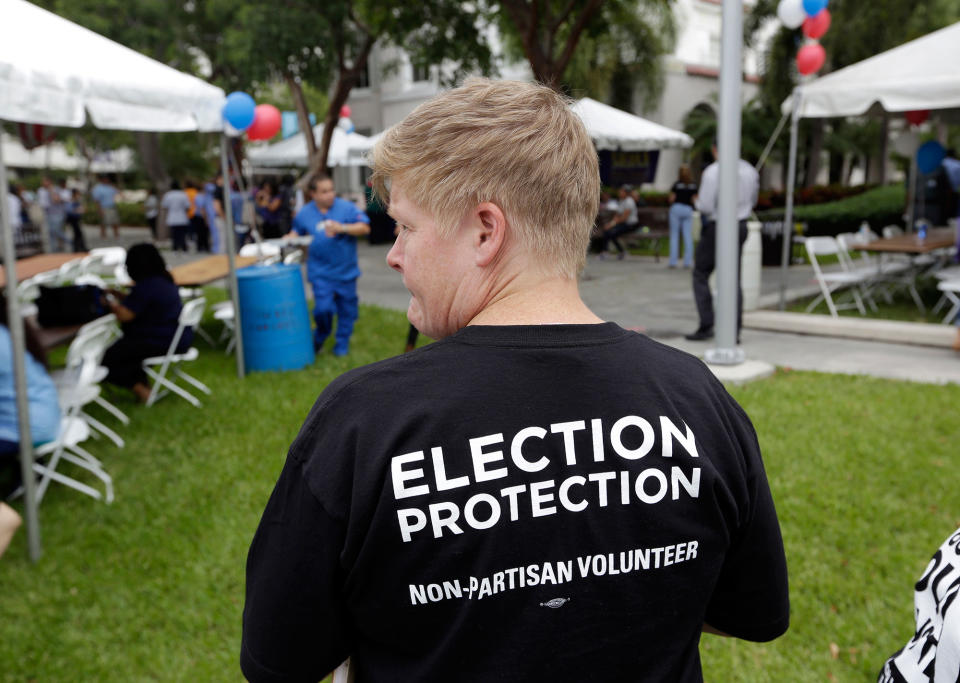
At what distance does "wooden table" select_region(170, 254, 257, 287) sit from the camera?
28.7 ft

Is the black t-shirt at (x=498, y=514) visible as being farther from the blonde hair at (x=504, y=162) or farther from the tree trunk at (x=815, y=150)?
the tree trunk at (x=815, y=150)

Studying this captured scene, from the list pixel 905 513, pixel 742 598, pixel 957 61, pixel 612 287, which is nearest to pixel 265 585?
pixel 742 598

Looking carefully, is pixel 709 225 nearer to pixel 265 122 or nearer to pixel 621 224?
pixel 265 122

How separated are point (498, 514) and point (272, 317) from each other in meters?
6.68

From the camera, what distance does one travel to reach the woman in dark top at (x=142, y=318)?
254 inches

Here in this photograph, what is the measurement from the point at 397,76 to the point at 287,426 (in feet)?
85.1

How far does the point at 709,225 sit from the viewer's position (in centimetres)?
796

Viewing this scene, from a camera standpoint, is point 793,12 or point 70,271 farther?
point 70,271

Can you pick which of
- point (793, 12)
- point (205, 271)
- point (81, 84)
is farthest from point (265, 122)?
point (793, 12)

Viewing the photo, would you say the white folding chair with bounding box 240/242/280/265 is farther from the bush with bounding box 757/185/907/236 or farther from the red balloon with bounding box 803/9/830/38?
the bush with bounding box 757/185/907/236

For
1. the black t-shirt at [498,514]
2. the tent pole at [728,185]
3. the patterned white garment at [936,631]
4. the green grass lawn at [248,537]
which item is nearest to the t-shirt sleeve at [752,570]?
the black t-shirt at [498,514]

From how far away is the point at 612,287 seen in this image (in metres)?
12.7

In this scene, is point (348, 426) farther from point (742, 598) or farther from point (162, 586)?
point (162, 586)

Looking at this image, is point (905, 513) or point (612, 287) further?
point (612, 287)
